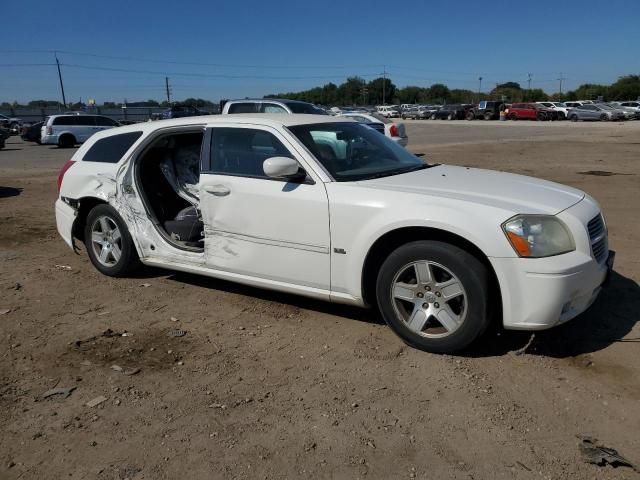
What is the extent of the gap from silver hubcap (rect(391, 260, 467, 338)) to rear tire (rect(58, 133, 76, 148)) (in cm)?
2623

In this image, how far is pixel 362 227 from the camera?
3.93 meters

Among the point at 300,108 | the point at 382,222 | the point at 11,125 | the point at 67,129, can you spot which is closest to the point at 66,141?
the point at 67,129

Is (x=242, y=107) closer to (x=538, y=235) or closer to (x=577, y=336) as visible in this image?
(x=577, y=336)

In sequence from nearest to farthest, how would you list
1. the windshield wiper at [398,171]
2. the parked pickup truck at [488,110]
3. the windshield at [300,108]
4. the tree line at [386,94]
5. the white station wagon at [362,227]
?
the white station wagon at [362,227], the windshield wiper at [398,171], the windshield at [300,108], the parked pickup truck at [488,110], the tree line at [386,94]

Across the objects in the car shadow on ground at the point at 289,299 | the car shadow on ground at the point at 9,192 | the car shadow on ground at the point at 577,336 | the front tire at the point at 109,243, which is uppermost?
the front tire at the point at 109,243

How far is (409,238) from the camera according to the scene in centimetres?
389

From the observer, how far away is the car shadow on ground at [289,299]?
4.62 m

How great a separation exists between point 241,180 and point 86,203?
2.15m

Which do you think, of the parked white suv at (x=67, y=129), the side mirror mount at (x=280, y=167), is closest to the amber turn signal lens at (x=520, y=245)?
the side mirror mount at (x=280, y=167)

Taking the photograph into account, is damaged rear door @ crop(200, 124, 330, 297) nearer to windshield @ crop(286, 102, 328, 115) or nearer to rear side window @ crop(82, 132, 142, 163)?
rear side window @ crop(82, 132, 142, 163)

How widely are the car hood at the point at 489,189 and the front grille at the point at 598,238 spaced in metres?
0.20

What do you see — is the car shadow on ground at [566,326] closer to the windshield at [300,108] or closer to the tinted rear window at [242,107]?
the tinted rear window at [242,107]

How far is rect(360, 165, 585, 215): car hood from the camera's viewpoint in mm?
3705

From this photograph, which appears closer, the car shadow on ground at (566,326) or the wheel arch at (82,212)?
the car shadow on ground at (566,326)
